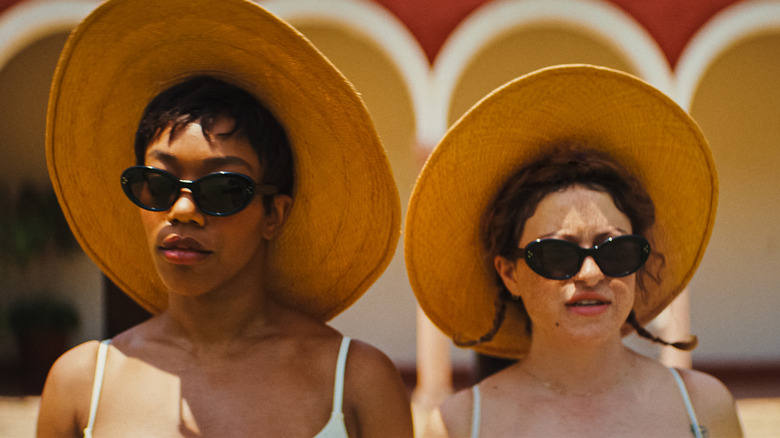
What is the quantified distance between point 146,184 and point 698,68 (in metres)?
6.97

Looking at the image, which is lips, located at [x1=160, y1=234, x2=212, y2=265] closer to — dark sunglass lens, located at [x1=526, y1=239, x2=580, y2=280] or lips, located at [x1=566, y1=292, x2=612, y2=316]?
dark sunglass lens, located at [x1=526, y1=239, x2=580, y2=280]

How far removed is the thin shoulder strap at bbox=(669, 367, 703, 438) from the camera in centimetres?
200

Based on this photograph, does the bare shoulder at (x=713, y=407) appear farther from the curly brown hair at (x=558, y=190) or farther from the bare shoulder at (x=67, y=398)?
the bare shoulder at (x=67, y=398)

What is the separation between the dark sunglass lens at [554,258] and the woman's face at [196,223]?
29.2 inches

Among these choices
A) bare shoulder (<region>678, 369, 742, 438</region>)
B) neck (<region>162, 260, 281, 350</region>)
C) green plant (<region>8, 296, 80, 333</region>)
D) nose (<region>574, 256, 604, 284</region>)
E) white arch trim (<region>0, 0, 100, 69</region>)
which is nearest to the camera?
nose (<region>574, 256, 604, 284</region>)

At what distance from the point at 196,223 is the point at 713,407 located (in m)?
1.42

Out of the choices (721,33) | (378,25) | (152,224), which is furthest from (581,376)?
(721,33)

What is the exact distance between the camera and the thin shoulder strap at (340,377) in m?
2.01

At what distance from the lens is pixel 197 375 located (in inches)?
82.4

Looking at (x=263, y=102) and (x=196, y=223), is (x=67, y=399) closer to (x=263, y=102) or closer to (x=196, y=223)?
(x=196, y=223)

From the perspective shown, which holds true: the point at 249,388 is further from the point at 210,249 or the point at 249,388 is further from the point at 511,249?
the point at 511,249

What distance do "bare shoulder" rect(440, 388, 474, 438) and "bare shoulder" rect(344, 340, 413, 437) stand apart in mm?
114

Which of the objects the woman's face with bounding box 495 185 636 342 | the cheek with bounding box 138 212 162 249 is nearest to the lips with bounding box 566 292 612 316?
the woman's face with bounding box 495 185 636 342

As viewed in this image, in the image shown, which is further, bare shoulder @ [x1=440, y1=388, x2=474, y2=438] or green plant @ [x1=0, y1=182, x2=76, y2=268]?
green plant @ [x1=0, y1=182, x2=76, y2=268]
